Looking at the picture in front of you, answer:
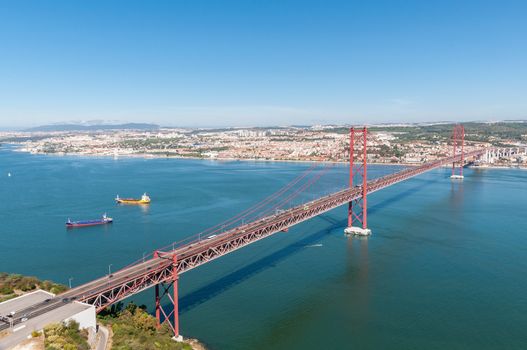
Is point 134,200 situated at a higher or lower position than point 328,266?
higher

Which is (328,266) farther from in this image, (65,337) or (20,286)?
(65,337)

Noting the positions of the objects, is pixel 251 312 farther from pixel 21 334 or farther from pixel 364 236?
pixel 364 236

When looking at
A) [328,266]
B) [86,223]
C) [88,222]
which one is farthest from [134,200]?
[328,266]

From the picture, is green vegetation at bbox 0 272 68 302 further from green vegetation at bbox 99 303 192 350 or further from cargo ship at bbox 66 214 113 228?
cargo ship at bbox 66 214 113 228

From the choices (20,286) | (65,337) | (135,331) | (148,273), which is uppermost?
(148,273)

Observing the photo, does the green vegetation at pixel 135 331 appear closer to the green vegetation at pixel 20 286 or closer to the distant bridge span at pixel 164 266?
the distant bridge span at pixel 164 266

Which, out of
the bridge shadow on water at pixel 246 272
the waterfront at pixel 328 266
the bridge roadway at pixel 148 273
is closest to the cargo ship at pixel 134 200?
the waterfront at pixel 328 266

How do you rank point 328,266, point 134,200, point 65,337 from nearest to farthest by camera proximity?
point 65,337 → point 328,266 → point 134,200

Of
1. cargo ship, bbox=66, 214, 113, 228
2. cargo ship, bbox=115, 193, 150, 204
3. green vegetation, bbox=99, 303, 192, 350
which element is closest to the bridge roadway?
green vegetation, bbox=99, 303, 192, 350
